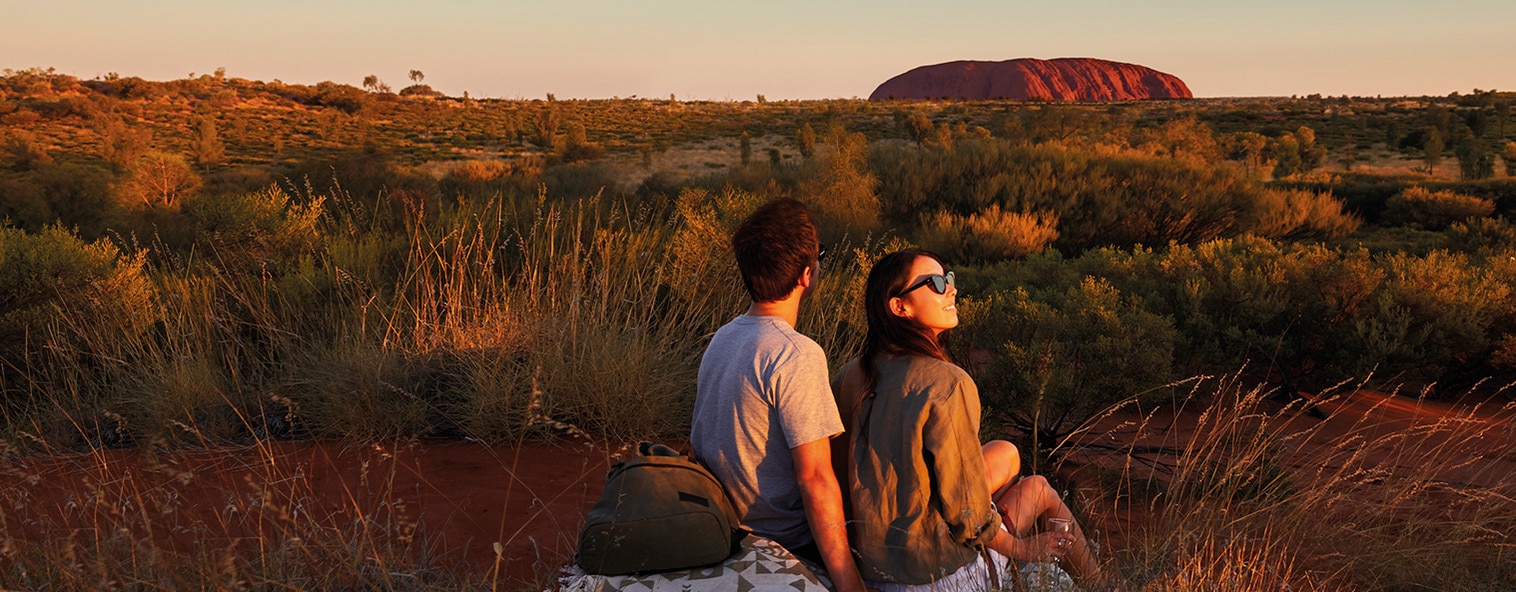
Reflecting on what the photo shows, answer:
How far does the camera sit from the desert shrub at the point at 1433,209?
15.6m

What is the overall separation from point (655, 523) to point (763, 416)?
43cm

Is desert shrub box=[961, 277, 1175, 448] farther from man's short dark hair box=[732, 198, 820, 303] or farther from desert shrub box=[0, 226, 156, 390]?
desert shrub box=[0, 226, 156, 390]

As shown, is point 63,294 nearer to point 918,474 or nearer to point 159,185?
point 918,474

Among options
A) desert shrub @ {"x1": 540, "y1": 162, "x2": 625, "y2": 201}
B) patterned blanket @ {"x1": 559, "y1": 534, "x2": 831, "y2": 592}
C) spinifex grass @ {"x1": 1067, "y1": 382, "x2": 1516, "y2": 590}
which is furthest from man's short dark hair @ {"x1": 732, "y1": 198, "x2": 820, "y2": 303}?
desert shrub @ {"x1": 540, "y1": 162, "x2": 625, "y2": 201}

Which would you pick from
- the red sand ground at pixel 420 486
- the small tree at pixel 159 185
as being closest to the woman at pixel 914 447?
the red sand ground at pixel 420 486

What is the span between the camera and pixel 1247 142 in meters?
36.6

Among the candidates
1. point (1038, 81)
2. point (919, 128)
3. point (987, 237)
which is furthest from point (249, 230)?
point (1038, 81)

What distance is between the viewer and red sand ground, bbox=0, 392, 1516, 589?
13.4 feet

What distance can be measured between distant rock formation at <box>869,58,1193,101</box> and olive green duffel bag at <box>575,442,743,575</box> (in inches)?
5345

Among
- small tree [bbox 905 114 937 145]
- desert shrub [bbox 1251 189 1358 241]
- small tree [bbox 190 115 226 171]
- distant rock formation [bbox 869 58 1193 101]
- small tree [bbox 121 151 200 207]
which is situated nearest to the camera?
desert shrub [bbox 1251 189 1358 241]

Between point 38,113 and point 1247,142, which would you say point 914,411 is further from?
point 38,113

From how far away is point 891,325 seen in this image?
2982mm

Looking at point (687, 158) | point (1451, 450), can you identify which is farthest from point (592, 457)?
point (687, 158)

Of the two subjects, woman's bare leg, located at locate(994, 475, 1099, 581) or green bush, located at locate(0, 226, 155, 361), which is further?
green bush, located at locate(0, 226, 155, 361)
